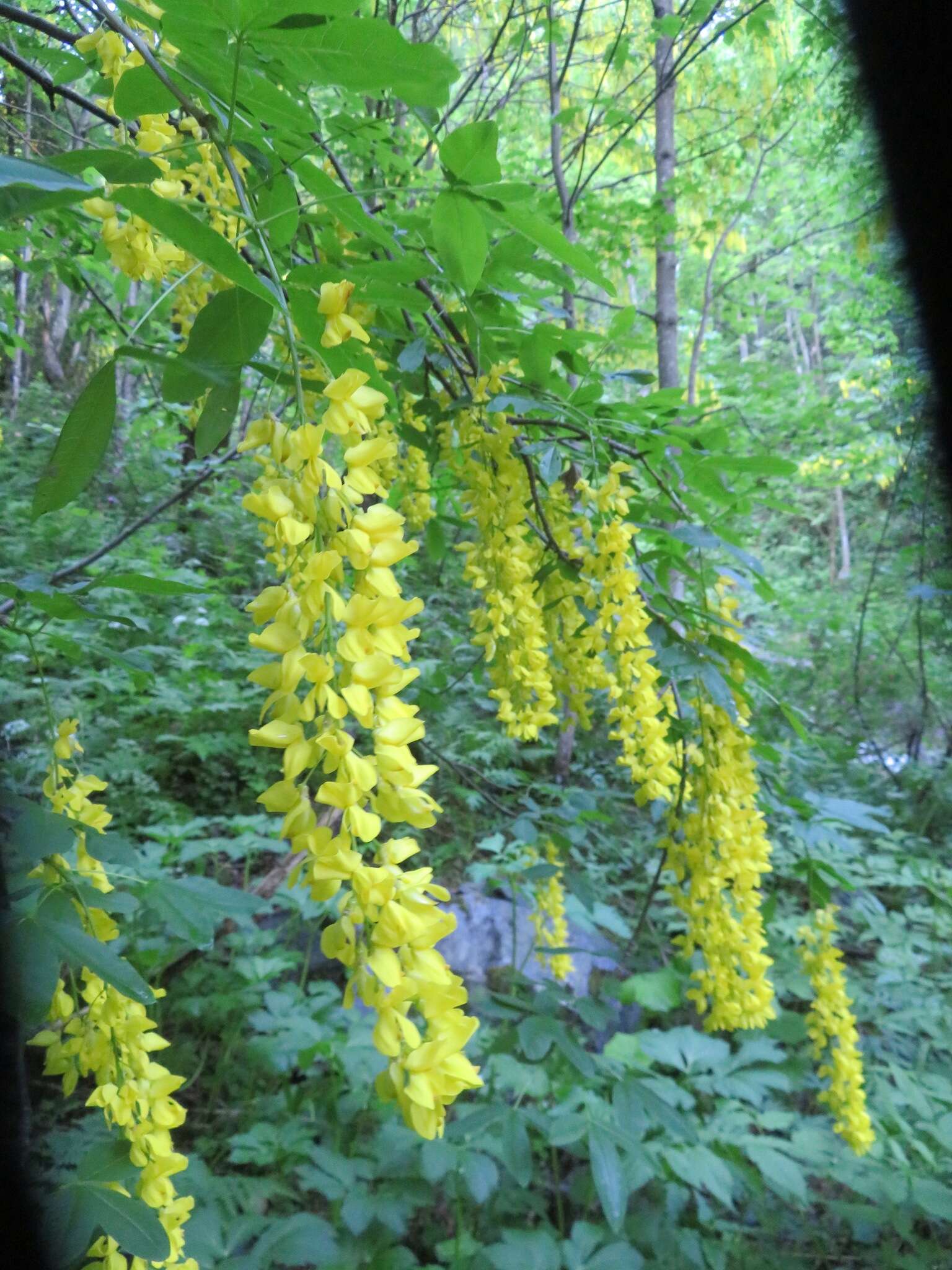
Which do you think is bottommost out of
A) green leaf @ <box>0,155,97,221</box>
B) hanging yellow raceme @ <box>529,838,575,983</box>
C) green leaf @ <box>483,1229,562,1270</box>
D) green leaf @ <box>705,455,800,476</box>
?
green leaf @ <box>483,1229,562,1270</box>

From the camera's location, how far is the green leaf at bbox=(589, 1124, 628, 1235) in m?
1.42

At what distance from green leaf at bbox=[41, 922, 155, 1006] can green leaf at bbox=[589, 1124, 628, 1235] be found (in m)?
1.14

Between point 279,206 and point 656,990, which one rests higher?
point 279,206

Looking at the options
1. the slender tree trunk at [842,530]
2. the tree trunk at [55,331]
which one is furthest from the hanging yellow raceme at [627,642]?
the slender tree trunk at [842,530]

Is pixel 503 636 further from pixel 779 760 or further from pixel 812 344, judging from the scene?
pixel 812 344

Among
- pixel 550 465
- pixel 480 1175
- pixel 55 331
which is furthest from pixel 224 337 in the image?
pixel 55 331

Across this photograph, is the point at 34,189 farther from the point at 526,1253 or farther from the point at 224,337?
the point at 526,1253

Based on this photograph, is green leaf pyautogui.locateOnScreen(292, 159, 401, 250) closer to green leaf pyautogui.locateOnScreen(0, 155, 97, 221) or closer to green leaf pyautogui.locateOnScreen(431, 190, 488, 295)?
green leaf pyautogui.locateOnScreen(431, 190, 488, 295)

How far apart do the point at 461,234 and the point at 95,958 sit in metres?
0.75

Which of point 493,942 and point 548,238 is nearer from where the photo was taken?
point 548,238

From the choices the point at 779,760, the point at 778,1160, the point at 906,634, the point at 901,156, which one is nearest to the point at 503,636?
the point at 779,760

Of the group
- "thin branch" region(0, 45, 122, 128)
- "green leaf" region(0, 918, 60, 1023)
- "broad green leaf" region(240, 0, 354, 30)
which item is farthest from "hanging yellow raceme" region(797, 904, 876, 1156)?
"thin branch" region(0, 45, 122, 128)

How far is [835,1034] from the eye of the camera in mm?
2031

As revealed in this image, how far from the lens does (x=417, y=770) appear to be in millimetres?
625
